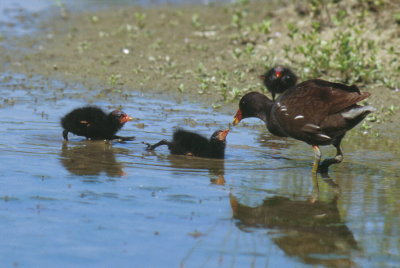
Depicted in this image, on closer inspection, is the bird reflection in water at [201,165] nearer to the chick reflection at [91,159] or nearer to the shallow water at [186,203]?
the shallow water at [186,203]

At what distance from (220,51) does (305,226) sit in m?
8.71

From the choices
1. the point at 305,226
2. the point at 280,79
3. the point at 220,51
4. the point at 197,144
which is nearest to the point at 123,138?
the point at 197,144

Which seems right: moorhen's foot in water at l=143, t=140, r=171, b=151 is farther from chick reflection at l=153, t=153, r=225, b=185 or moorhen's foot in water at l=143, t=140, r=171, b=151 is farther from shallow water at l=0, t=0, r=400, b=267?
chick reflection at l=153, t=153, r=225, b=185

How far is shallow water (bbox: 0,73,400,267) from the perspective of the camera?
5562 mm

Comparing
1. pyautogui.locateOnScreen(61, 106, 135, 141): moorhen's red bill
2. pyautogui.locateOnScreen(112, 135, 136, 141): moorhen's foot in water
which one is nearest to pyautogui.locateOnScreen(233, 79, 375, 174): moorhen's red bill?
pyautogui.locateOnScreen(112, 135, 136, 141): moorhen's foot in water

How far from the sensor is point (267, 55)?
1334 centimetres

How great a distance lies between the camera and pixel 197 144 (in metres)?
9.05

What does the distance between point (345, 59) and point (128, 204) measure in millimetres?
6173

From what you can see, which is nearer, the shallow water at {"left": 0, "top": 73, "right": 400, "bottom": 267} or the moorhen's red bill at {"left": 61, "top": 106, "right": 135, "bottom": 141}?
the shallow water at {"left": 0, "top": 73, "right": 400, "bottom": 267}

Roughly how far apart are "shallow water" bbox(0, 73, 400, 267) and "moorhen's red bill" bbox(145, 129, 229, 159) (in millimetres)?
142

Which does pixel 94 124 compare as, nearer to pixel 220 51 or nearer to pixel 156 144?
pixel 156 144

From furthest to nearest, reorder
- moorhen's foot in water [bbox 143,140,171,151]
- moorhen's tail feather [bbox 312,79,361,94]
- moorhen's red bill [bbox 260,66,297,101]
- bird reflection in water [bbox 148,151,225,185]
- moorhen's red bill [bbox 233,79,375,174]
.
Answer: moorhen's red bill [bbox 260,66,297,101] → moorhen's foot in water [bbox 143,140,171,151] → moorhen's tail feather [bbox 312,79,361,94] → moorhen's red bill [bbox 233,79,375,174] → bird reflection in water [bbox 148,151,225,185]

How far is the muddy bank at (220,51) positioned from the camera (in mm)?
12266

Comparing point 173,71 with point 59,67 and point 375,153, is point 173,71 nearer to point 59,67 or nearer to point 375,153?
point 59,67
